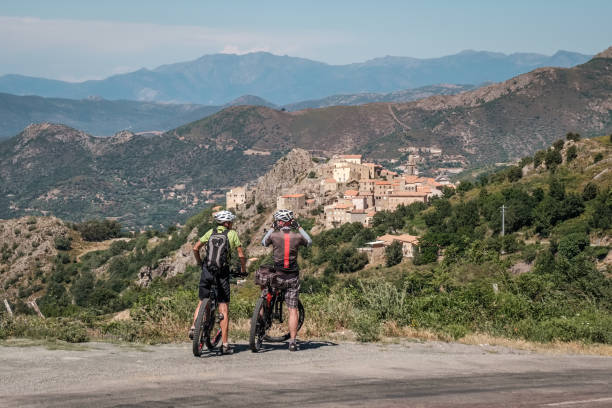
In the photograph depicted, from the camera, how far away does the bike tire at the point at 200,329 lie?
9406 mm

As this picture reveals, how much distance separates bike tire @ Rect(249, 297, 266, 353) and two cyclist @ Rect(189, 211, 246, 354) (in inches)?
16.3

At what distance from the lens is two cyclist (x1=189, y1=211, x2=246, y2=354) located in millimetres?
9883

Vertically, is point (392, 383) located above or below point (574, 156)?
below

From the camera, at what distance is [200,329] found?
31.2 feet

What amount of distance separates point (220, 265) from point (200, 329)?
1.11m

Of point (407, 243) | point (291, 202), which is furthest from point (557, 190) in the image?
point (291, 202)

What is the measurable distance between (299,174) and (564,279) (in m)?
96.7

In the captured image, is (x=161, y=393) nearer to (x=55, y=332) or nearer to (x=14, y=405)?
(x=14, y=405)

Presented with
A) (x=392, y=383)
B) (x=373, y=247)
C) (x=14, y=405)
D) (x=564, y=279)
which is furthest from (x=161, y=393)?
(x=373, y=247)

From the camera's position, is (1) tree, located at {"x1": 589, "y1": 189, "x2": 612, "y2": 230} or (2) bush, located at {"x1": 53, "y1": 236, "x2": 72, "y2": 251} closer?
(1) tree, located at {"x1": 589, "y1": 189, "x2": 612, "y2": 230}

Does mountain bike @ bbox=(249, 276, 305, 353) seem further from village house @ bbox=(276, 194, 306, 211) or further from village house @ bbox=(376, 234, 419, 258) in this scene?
village house @ bbox=(276, 194, 306, 211)

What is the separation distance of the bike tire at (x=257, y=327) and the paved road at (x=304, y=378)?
0.25m

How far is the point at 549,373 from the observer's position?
890cm

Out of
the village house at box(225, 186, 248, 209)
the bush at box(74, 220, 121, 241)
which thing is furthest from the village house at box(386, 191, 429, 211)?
the bush at box(74, 220, 121, 241)
